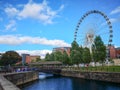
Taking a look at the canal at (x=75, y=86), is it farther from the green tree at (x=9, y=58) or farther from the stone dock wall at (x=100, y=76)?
the green tree at (x=9, y=58)

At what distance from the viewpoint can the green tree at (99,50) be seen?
241 ft

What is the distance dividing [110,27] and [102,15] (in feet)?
18.1

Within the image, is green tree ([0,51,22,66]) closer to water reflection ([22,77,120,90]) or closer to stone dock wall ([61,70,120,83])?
stone dock wall ([61,70,120,83])

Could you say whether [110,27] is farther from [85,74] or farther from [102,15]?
[85,74]

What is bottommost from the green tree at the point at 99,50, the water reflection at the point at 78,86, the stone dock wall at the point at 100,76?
the water reflection at the point at 78,86

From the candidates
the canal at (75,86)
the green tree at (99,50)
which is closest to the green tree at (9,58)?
the green tree at (99,50)

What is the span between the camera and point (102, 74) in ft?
183

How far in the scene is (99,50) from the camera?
74.2m

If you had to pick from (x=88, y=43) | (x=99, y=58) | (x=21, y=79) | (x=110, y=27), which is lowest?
(x=21, y=79)

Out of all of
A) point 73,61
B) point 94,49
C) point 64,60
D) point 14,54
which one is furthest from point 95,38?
point 14,54

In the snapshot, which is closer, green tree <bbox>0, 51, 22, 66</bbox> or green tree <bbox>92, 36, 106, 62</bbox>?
green tree <bbox>92, 36, 106, 62</bbox>

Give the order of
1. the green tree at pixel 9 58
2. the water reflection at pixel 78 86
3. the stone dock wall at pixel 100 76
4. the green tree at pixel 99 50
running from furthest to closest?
1. the green tree at pixel 9 58
2. the green tree at pixel 99 50
3. the stone dock wall at pixel 100 76
4. the water reflection at pixel 78 86

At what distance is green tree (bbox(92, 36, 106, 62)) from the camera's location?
241 ft

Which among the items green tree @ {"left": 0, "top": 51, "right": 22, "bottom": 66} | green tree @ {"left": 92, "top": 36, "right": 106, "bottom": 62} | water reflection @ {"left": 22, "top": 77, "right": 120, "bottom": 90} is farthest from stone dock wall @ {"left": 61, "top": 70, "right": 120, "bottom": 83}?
green tree @ {"left": 0, "top": 51, "right": 22, "bottom": 66}
